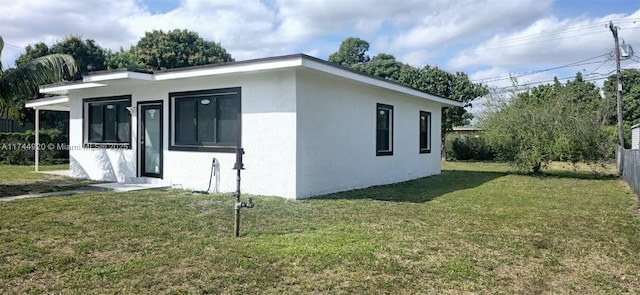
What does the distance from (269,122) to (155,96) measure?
3356 millimetres

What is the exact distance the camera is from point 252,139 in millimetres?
8453

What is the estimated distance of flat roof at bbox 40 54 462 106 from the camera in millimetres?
7435

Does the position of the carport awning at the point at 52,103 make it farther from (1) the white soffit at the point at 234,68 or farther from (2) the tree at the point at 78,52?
(2) the tree at the point at 78,52

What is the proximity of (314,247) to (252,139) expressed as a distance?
4.21 m

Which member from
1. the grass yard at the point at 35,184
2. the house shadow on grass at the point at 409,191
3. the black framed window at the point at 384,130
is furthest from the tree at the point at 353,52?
the grass yard at the point at 35,184

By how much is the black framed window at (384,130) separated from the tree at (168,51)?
807 inches

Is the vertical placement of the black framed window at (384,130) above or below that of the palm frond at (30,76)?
below

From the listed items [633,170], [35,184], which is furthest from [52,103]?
[633,170]

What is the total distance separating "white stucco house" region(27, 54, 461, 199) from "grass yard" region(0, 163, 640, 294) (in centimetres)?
103

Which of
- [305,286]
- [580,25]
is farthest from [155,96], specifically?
[580,25]

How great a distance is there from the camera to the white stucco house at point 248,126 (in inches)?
319

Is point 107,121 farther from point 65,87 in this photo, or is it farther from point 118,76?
point 118,76

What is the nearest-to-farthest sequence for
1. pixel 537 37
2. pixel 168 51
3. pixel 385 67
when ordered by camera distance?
1. pixel 537 37
2. pixel 168 51
3. pixel 385 67

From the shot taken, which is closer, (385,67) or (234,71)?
(234,71)
